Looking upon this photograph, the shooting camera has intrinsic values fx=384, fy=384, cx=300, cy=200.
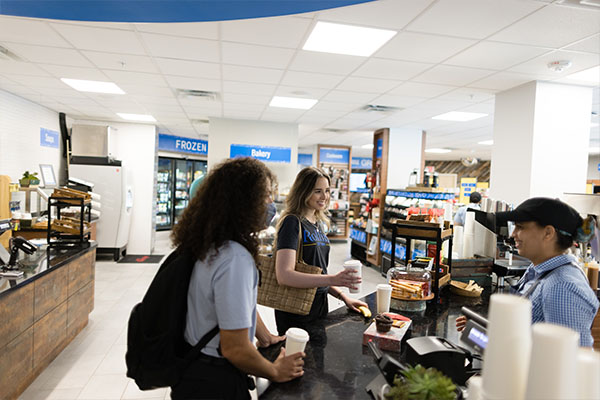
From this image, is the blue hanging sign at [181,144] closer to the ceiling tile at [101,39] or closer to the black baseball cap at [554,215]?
the ceiling tile at [101,39]

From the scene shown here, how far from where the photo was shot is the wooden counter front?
2.67m

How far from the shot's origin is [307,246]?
211 cm

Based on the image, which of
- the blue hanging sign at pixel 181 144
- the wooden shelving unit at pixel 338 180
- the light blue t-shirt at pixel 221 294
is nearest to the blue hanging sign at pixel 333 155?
the wooden shelving unit at pixel 338 180

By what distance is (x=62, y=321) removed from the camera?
3.67 m

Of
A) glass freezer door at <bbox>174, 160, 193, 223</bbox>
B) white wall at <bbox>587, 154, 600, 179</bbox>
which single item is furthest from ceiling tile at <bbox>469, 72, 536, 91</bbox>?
white wall at <bbox>587, 154, 600, 179</bbox>

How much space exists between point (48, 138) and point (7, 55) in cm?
376

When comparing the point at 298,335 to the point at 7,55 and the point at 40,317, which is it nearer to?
the point at 40,317

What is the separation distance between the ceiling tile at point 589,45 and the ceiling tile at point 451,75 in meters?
0.92

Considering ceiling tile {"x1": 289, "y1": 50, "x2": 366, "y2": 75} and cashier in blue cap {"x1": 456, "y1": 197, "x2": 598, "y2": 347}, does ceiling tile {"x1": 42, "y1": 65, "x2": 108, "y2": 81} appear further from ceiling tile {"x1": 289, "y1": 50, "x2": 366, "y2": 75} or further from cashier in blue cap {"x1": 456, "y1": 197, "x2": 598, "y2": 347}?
cashier in blue cap {"x1": 456, "y1": 197, "x2": 598, "y2": 347}

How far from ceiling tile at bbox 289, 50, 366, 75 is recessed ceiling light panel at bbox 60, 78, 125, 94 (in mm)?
2970

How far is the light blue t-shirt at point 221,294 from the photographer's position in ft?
4.04

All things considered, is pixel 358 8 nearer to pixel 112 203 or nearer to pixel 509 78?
pixel 509 78

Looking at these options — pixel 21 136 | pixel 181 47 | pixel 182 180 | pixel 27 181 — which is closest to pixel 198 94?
pixel 181 47

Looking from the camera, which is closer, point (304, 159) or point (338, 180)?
point (338, 180)
